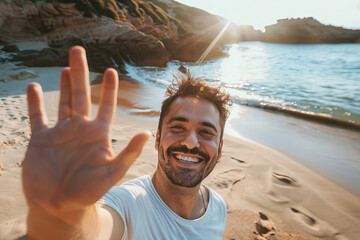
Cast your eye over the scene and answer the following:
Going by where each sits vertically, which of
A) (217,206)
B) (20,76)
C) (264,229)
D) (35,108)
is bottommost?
(264,229)

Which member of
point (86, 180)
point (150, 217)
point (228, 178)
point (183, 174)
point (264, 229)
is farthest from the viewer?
point (228, 178)

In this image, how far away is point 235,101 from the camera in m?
8.73

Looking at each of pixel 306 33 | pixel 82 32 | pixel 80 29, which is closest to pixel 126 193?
pixel 82 32

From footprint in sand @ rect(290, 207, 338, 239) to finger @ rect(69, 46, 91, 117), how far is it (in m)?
3.04

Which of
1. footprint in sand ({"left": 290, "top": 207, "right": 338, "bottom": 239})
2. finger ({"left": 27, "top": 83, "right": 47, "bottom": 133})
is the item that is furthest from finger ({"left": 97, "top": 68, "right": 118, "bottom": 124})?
footprint in sand ({"left": 290, "top": 207, "right": 338, "bottom": 239})

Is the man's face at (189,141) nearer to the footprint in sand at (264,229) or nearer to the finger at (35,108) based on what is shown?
the finger at (35,108)

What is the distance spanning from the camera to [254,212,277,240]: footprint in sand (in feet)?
7.91

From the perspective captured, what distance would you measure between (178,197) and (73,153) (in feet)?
3.61

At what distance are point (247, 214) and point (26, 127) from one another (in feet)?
14.9

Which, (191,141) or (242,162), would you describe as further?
(242,162)

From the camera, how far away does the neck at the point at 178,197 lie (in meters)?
1.72

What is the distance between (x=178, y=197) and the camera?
174 centimetres

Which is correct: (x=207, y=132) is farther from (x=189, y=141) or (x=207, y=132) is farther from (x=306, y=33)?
(x=306, y=33)

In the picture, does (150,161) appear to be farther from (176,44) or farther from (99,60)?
(176,44)
